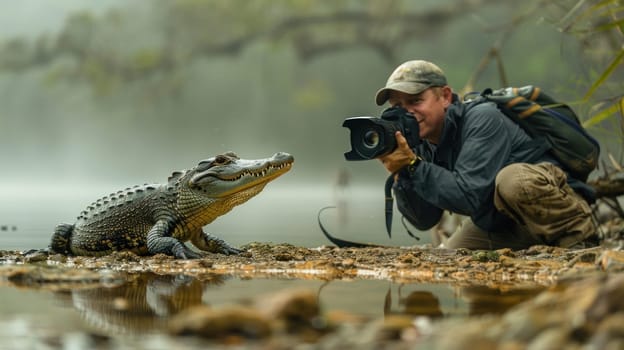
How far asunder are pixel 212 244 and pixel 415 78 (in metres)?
1.34

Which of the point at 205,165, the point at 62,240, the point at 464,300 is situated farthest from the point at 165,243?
the point at 464,300

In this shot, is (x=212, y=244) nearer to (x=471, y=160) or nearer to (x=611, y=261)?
(x=471, y=160)

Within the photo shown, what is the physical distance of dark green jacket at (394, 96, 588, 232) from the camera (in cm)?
390

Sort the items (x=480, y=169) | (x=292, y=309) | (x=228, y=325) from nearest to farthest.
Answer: (x=228, y=325), (x=292, y=309), (x=480, y=169)

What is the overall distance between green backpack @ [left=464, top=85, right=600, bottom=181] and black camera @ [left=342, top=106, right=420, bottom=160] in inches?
21.5

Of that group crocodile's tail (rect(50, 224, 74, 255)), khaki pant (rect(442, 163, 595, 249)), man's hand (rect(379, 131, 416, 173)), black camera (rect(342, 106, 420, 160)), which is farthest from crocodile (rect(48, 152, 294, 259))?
khaki pant (rect(442, 163, 595, 249))

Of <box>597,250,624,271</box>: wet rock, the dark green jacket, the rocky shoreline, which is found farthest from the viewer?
the dark green jacket

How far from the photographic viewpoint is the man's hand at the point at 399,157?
3.82m

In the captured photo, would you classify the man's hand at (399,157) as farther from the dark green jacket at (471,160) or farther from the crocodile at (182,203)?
A: the crocodile at (182,203)

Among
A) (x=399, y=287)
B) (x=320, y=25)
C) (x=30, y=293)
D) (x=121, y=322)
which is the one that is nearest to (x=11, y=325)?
(x=121, y=322)

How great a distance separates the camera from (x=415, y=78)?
407cm

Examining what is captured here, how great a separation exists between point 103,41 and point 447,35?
524 inches

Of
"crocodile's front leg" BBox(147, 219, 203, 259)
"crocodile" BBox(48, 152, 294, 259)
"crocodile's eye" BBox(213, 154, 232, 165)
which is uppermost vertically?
"crocodile's eye" BBox(213, 154, 232, 165)

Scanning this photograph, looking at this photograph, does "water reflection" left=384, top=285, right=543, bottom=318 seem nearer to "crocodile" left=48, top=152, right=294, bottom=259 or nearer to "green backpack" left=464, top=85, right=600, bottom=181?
"crocodile" left=48, top=152, right=294, bottom=259
